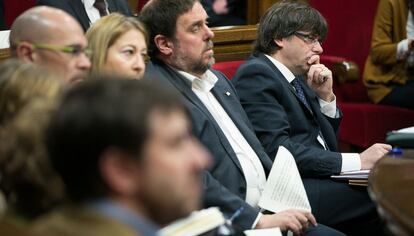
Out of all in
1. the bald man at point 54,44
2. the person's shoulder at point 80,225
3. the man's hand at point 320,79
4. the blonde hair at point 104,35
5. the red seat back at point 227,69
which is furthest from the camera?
the red seat back at point 227,69

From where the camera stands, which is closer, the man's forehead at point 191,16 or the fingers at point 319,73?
the man's forehead at point 191,16

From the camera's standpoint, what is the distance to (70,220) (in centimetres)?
118

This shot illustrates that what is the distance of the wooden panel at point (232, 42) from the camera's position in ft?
11.6

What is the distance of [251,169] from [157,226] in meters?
1.30

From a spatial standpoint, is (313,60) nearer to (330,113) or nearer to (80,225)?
(330,113)

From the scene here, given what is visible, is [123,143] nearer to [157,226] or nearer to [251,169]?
[157,226]

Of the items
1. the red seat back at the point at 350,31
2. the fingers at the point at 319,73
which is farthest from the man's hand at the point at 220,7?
the fingers at the point at 319,73

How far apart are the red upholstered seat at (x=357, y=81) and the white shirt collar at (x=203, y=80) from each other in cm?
140

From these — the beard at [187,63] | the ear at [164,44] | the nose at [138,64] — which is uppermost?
the nose at [138,64]

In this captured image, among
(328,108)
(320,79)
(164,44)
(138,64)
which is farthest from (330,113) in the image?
(138,64)

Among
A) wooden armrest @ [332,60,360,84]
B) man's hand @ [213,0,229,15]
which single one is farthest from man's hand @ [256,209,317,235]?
man's hand @ [213,0,229,15]

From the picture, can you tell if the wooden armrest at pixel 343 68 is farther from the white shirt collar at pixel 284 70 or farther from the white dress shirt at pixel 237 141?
the white dress shirt at pixel 237 141

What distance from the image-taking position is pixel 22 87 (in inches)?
60.6

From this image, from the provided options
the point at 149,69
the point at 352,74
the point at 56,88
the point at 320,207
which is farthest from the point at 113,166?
the point at 352,74
